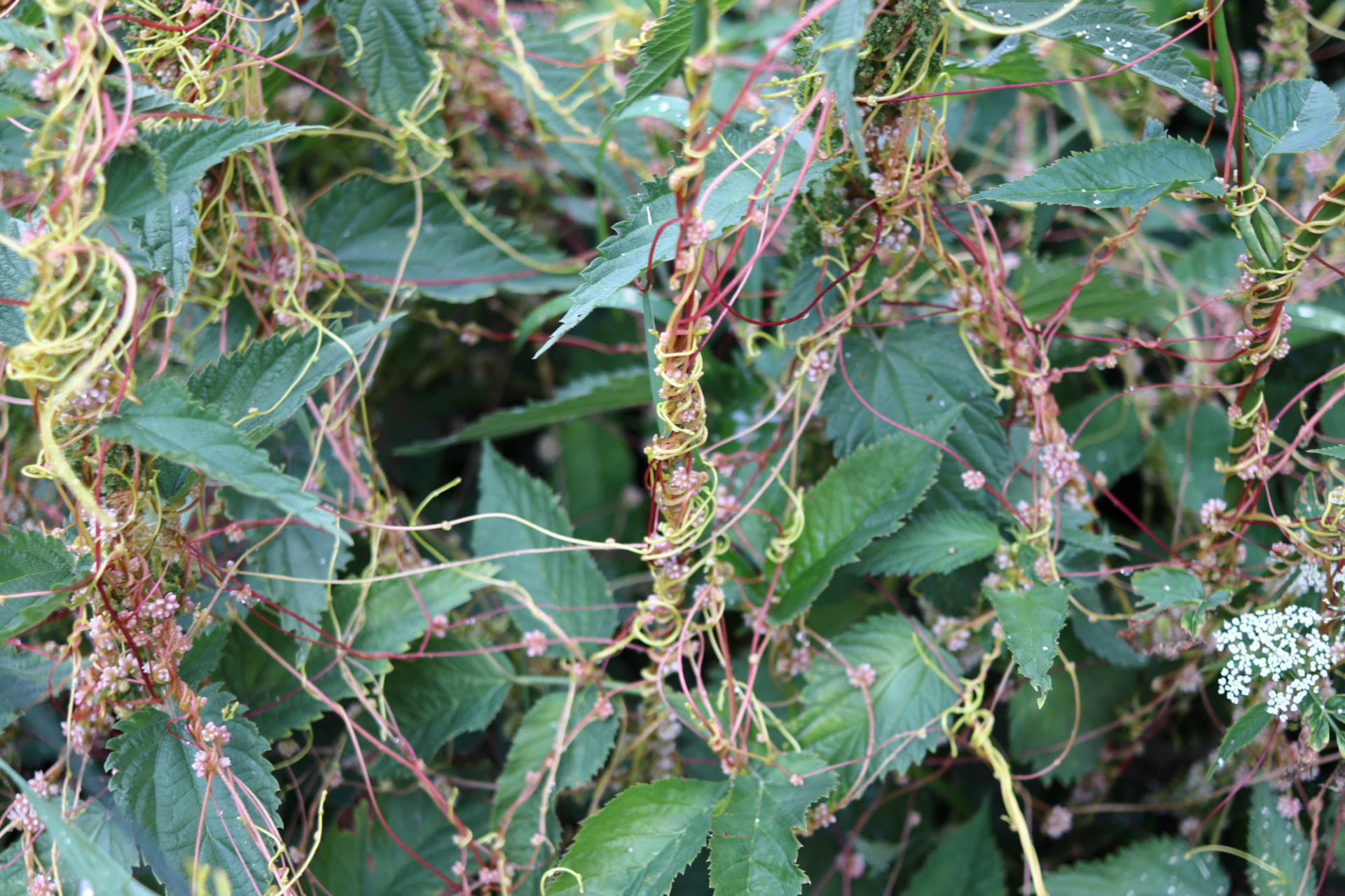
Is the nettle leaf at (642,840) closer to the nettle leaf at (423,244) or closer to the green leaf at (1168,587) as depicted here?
the green leaf at (1168,587)

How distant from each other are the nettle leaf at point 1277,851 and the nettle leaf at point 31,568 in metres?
1.04

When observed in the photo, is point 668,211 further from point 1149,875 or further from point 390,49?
point 1149,875

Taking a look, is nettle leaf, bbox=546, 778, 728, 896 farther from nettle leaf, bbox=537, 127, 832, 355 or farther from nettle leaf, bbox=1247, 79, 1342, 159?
nettle leaf, bbox=1247, 79, 1342, 159

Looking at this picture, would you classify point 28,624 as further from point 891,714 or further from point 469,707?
point 891,714

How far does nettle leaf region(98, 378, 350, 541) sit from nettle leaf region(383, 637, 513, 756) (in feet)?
1.04

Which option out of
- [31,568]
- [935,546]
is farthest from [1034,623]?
[31,568]

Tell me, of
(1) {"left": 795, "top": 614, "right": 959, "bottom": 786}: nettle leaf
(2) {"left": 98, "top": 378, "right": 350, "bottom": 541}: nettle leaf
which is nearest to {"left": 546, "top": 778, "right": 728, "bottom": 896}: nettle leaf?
(1) {"left": 795, "top": 614, "right": 959, "bottom": 786}: nettle leaf

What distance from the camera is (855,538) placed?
0.75 metres

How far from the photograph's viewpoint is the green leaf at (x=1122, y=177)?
62 cm

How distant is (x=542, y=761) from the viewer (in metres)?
0.79

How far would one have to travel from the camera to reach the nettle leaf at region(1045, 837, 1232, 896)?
2.65 feet

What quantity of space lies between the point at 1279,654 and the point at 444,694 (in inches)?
28.6

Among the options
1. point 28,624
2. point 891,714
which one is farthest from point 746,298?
point 28,624

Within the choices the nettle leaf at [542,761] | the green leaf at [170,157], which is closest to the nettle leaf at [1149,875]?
the nettle leaf at [542,761]
